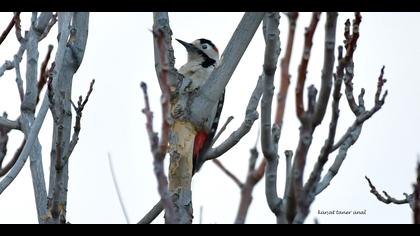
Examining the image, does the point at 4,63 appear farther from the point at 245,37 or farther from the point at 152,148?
the point at 152,148

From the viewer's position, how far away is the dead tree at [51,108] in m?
3.56

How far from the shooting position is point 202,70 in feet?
22.7

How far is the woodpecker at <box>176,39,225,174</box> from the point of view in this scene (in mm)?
5551

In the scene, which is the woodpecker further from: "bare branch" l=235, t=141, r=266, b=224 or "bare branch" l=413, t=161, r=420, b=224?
"bare branch" l=235, t=141, r=266, b=224

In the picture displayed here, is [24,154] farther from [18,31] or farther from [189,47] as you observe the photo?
[189,47]

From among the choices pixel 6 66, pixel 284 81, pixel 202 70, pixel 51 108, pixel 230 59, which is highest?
pixel 202 70

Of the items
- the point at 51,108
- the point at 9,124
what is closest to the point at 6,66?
the point at 9,124

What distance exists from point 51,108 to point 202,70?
3315mm

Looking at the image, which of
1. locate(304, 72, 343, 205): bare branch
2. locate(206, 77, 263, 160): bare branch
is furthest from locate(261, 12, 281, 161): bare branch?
locate(206, 77, 263, 160): bare branch

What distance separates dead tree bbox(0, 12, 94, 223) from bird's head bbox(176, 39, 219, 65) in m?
3.42
